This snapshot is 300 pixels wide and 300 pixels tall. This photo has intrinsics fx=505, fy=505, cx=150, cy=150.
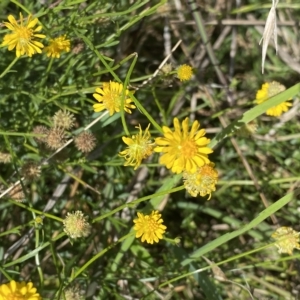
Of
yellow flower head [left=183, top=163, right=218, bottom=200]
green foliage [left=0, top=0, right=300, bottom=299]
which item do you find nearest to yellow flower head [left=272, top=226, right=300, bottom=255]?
green foliage [left=0, top=0, right=300, bottom=299]

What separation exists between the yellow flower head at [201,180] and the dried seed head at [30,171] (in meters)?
0.46

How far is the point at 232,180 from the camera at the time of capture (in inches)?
Result: 71.7

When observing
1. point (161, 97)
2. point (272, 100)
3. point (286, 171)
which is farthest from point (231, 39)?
point (272, 100)

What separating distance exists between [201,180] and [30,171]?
506 mm

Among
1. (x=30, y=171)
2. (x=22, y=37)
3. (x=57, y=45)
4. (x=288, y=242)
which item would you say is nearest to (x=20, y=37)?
(x=22, y=37)

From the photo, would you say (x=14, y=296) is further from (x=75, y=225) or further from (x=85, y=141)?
(x=85, y=141)

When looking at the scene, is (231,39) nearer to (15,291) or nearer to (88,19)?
(88,19)

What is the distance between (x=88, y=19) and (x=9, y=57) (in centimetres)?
30

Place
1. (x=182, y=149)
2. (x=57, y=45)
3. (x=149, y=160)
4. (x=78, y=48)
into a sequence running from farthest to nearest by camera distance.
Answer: (x=149, y=160) → (x=78, y=48) → (x=57, y=45) → (x=182, y=149)

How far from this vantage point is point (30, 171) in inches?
54.7

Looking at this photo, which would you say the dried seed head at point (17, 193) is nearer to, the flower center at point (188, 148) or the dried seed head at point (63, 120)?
the dried seed head at point (63, 120)

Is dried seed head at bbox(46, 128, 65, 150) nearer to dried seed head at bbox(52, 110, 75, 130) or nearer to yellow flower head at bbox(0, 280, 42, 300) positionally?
dried seed head at bbox(52, 110, 75, 130)

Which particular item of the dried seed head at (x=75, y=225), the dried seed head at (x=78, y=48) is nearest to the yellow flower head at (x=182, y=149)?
the dried seed head at (x=75, y=225)

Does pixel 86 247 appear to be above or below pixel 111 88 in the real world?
below
